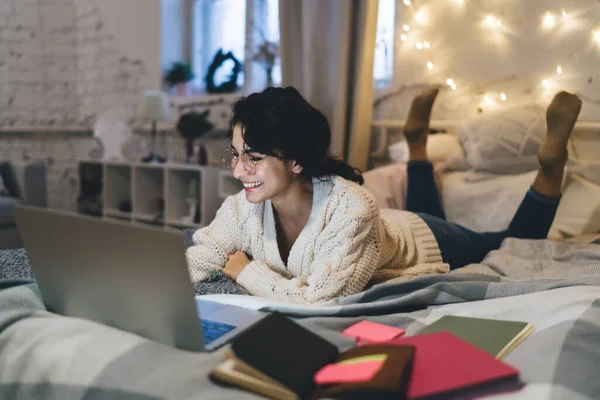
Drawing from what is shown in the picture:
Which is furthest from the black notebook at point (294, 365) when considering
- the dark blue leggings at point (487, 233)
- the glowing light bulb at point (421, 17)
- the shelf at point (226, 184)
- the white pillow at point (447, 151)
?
the shelf at point (226, 184)

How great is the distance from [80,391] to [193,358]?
136 millimetres

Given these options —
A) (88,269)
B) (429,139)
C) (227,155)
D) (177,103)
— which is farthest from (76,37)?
(88,269)

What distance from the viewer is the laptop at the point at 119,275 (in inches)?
25.7

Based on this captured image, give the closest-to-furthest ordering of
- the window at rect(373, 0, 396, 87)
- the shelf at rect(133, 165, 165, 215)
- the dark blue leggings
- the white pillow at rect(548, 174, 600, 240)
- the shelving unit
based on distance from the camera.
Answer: the dark blue leggings, the white pillow at rect(548, 174, 600, 240), the window at rect(373, 0, 396, 87), the shelving unit, the shelf at rect(133, 165, 165, 215)

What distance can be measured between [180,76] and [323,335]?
341 centimetres

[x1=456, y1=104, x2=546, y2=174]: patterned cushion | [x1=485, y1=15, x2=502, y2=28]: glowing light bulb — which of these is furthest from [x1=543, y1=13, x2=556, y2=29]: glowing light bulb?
[x1=456, y1=104, x2=546, y2=174]: patterned cushion

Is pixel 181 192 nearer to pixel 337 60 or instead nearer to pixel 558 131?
pixel 337 60

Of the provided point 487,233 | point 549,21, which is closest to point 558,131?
point 487,233

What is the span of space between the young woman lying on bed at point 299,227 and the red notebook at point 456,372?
472mm

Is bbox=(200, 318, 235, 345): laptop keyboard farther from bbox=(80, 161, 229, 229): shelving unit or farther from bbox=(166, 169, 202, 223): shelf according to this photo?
bbox=(166, 169, 202, 223): shelf

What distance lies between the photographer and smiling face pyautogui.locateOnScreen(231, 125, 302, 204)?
1.24 meters

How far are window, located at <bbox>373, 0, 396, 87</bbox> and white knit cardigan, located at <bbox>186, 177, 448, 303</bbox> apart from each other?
1.41 meters

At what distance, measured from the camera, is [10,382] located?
710mm

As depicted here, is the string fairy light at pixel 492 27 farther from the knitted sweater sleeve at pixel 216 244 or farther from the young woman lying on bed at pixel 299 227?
the knitted sweater sleeve at pixel 216 244
